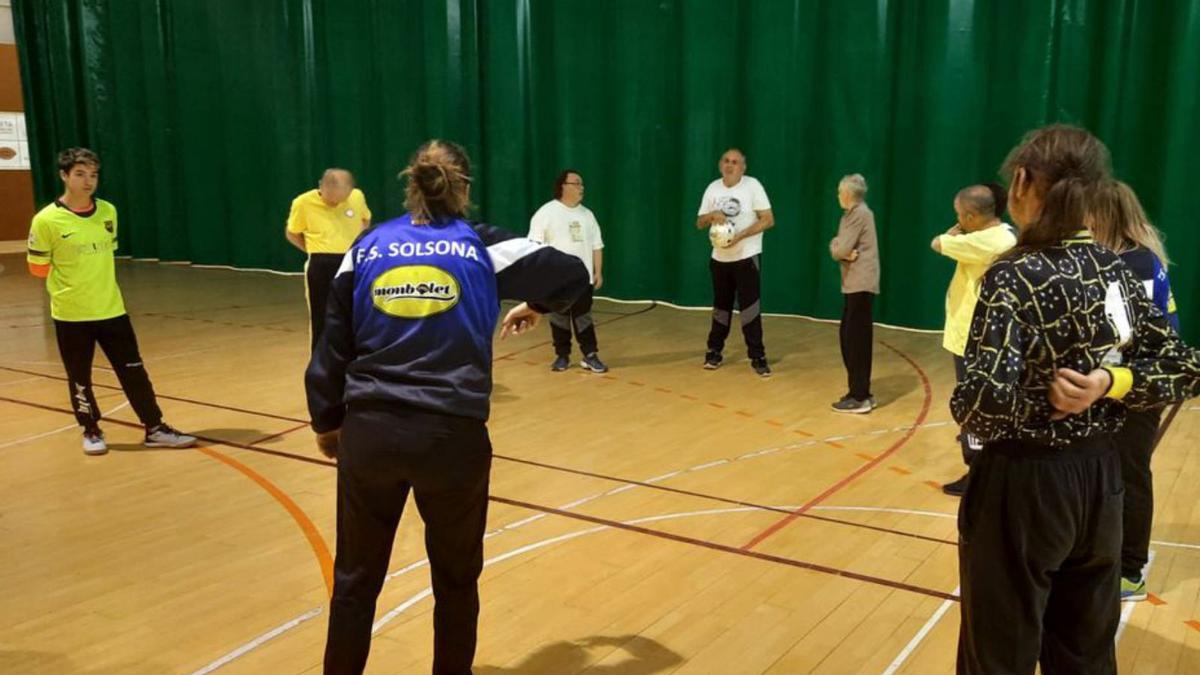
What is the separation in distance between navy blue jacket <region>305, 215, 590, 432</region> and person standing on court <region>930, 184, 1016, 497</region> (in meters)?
2.68

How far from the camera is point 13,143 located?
16.0 m

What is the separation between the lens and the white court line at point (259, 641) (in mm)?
3164

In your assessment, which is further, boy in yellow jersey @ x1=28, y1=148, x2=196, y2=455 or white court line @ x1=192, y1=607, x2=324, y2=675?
boy in yellow jersey @ x1=28, y1=148, x2=196, y2=455

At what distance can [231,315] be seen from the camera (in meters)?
10.6

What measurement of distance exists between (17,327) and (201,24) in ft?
21.4

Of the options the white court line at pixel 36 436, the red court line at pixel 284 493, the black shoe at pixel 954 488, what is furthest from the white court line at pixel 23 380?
the black shoe at pixel 954 488

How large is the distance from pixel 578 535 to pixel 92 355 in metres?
3.08

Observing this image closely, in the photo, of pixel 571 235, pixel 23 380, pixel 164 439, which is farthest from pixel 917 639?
pixel 23 380

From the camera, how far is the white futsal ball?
734cm

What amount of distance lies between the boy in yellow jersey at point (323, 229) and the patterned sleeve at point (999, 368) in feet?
17.2

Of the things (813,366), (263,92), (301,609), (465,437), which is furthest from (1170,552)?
(263,92)

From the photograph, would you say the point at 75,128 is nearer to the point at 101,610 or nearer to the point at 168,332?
the point at 168,332

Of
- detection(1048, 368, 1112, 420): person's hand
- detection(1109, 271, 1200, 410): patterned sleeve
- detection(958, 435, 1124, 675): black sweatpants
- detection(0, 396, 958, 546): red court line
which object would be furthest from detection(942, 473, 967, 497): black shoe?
detection(1048, 368, 1112, 420): person's hand

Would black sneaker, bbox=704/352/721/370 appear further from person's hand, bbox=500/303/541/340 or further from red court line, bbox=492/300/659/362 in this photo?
person's hand, bbox=500/303/541/340
